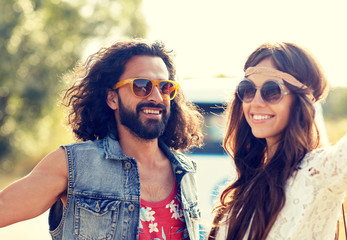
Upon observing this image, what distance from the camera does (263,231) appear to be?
2.29 metres

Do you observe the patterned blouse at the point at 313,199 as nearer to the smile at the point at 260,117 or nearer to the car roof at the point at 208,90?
the smile at the point at 260,117

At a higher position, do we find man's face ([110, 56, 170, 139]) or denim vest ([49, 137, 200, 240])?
man's face ([110, 56, 170, 139])

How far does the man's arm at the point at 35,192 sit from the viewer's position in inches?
95.3

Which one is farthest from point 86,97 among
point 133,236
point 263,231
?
point 263,231

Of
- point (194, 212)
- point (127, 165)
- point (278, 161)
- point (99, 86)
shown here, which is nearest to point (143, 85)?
point (99, 86)

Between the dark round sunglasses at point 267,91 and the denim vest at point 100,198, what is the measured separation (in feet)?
2.57

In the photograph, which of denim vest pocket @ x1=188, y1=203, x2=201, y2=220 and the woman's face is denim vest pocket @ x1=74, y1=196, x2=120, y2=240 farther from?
the woman's face

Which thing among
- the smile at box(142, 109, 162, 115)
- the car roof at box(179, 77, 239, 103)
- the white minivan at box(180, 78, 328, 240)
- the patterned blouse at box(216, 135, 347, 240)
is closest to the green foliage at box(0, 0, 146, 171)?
the car roof at box(179, 77, 239, 103)

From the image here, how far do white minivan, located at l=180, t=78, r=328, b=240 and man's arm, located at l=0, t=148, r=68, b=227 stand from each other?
1552 millimetres

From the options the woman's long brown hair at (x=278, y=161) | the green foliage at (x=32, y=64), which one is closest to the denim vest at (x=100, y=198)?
the woman's long brown hair at (x=278, y=161)

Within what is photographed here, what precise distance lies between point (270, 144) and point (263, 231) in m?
0.53

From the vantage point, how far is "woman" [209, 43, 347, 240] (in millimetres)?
2162

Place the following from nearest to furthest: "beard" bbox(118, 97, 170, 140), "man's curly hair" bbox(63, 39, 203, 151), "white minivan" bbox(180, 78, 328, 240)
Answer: "beard" bbox(118, 97, 170, 140), "man's curly hair" bbox(63, 39, 203, 151), "white minivan" bbox(180, 78, 328, 240)

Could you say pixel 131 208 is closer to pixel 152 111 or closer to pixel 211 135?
pixel 152 111
